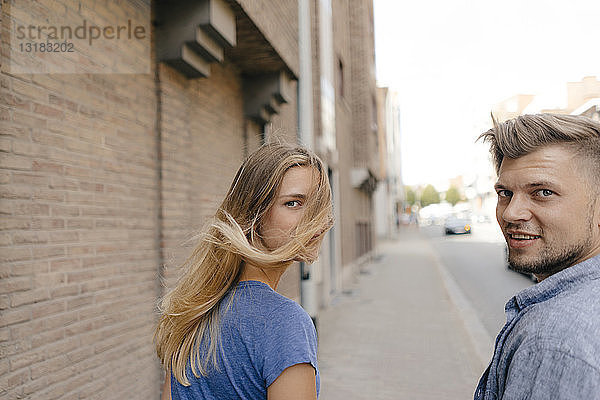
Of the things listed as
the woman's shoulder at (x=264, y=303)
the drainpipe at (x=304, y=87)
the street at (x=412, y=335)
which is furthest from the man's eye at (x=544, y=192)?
the street at (x=412, y=335)

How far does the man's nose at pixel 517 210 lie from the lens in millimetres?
1314

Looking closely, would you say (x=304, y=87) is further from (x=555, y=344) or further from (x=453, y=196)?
(x=453, y=196)

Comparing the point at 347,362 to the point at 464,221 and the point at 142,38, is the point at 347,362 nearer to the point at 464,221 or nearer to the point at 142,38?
the point at 142,38

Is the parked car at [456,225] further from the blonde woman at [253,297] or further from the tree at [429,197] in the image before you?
the tree at [429,197]

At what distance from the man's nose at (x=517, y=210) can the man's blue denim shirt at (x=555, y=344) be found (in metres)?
0.17

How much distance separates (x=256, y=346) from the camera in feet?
4.25

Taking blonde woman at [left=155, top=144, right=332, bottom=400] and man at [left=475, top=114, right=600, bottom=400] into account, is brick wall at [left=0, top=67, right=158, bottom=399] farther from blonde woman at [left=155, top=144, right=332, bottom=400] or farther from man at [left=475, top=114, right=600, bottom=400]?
man at [left=475, top=114, right=600, bottom=400]

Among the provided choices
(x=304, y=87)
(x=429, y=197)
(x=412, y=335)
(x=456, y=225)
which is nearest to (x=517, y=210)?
(x=304, y=87)

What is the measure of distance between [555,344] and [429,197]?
11945 cm

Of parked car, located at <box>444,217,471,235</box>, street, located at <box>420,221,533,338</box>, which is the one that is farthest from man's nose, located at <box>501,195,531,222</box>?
parked car, located at <box>444,217,471,235</box>

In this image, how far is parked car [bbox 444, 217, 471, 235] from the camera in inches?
1634

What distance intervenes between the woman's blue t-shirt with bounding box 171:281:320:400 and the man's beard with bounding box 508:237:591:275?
2.06ft

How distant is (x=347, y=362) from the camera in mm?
6398

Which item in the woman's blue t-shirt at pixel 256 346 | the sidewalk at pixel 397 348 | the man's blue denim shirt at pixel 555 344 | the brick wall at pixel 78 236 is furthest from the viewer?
the sidewalk at pixel 397 348
